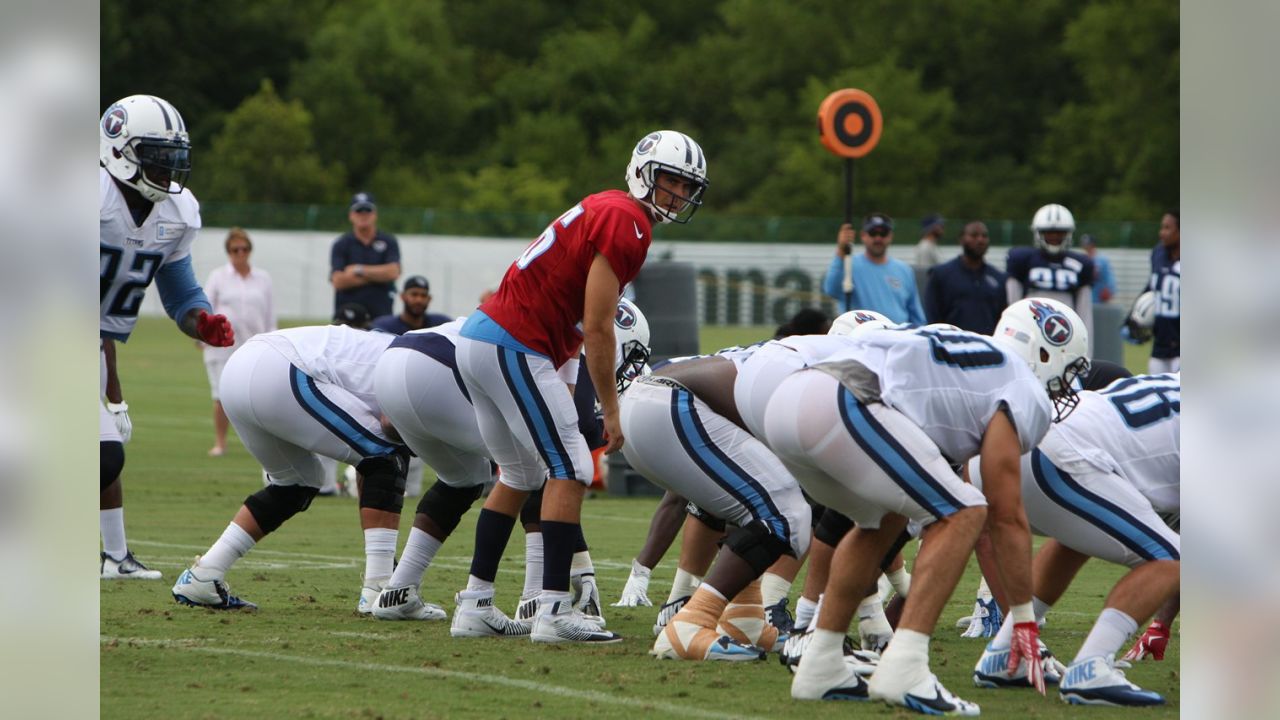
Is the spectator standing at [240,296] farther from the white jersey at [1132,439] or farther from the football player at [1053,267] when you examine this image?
the white jersey at [1132,439]

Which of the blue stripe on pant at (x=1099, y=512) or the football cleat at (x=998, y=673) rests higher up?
the blue stripe on pant at (x=1099, y=512)

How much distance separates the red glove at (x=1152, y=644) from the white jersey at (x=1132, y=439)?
0.61 metres

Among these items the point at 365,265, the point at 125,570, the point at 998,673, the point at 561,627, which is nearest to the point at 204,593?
the point at 125,570

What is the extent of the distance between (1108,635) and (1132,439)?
785mm

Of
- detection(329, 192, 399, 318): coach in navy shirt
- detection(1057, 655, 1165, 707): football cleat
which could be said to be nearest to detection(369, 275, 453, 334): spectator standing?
detection(329, 192, 399, 318): coach in navy shirt

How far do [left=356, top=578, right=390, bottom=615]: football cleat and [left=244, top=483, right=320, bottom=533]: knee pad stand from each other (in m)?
0.44

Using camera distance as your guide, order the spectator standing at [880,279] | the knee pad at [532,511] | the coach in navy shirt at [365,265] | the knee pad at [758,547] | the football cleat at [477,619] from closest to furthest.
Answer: the knee pad at [758,547] → the football cleat at [477,619] → the knee pad at [532,511] → the spectator standing at [880,279] → the coach in navy shirt at [365,265]

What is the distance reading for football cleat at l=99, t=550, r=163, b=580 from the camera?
789 centimetres

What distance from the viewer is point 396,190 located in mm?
51719

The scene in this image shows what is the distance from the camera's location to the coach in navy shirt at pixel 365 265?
42.6 ft

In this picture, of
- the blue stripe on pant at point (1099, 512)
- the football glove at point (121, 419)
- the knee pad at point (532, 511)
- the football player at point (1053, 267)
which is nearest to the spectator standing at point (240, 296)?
the football glove at point (121, 419)

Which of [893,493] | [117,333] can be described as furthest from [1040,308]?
[117,333]

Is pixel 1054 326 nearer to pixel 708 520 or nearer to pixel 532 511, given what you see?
pixel 708 520

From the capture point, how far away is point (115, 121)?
6652mm
